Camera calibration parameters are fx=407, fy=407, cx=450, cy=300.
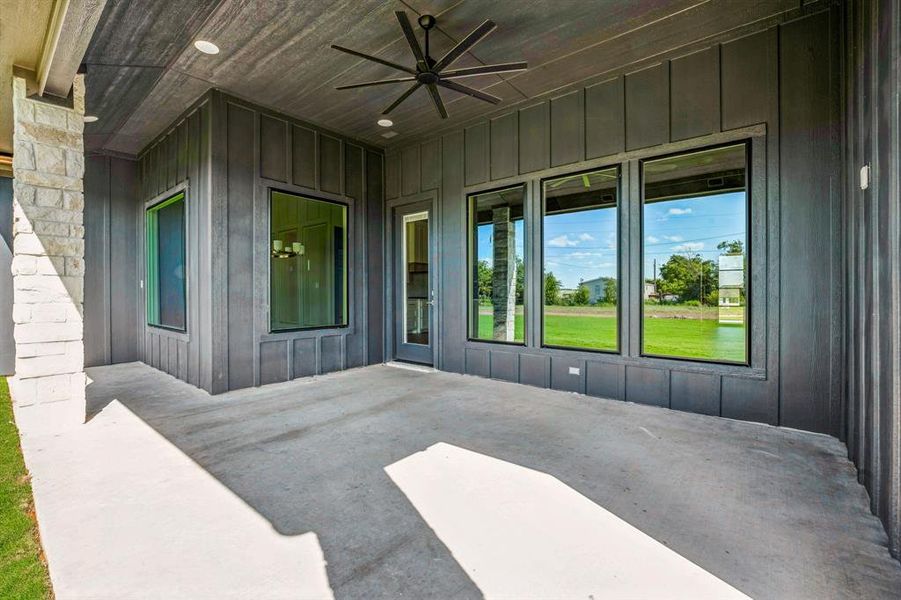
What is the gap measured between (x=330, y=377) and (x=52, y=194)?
339cm

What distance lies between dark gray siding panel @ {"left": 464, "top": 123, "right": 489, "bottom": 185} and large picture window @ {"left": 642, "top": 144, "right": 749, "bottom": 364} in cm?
210

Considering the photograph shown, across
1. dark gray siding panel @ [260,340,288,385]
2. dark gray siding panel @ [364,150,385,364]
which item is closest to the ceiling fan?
dark gray siding panel @ [364,150,385,364]

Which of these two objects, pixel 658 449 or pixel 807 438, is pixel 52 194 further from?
pixel 807 438

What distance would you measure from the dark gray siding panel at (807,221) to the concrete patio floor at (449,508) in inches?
17.1

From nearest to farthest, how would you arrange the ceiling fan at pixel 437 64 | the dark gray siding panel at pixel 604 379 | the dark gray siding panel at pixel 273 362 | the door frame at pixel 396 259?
the ceiling fan at pixel 437 64
the dark gray siding panel at pixel 604 379
the dark gray siding panel at pixel 273 362
the door frame at pixel 396 259

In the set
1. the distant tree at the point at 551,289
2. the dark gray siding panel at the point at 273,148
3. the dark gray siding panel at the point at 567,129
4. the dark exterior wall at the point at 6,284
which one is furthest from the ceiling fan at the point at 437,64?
the dark exterior wall at the point at 6,284

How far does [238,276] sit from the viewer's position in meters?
5.00

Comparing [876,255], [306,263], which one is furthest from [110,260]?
[876,255]

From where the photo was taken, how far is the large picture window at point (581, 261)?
473 centimetres

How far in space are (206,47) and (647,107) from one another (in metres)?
4.49

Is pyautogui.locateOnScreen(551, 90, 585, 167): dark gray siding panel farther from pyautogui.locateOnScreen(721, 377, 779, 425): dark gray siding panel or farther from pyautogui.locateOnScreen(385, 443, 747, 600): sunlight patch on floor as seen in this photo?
pyautogui.locateOnScreen(385, 443, 747, 600): sunlight patch on floor

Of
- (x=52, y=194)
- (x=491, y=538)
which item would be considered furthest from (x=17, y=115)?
(x=491, y=538)

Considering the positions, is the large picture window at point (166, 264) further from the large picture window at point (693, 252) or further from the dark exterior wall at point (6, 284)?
the large picture window at point (693, 252)

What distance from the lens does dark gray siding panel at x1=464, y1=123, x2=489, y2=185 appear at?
5652mm
